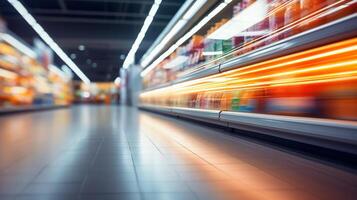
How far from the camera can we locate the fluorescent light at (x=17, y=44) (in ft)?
34.7

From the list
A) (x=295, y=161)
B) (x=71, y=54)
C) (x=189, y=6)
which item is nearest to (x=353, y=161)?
(x=295, y=161)

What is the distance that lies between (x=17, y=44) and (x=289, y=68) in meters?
10.5

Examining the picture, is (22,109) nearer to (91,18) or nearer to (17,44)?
(17,44)

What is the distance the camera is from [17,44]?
11.9m

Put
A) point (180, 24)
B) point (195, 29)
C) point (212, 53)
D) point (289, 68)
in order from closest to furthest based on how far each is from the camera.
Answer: point (289, 68)
point (212, 53)
point (195, 29)
point (180, 24)

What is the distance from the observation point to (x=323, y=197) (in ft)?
6.48

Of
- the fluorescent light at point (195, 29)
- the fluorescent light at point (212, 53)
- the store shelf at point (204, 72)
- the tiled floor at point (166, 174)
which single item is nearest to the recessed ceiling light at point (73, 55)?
the fluorescent light at point (195, 29)

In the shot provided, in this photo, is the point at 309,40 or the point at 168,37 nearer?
the point at 309,40

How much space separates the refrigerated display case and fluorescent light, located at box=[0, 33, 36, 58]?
727 centimetres

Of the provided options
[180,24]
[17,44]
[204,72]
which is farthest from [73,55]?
[204,72]

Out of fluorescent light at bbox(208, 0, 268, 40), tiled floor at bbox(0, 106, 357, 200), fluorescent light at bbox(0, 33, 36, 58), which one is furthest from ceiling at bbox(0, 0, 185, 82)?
tiled floor at bbox(0, 106, 357, 200)

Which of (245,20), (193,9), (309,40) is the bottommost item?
(309,40)

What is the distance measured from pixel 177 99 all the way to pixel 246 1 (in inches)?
190

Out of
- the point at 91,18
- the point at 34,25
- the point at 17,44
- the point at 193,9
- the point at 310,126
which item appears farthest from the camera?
the point at 91,18
